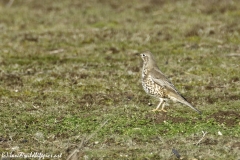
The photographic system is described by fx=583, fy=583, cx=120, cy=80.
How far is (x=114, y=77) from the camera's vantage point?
18.5 metres

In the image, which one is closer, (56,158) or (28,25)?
(56,158)

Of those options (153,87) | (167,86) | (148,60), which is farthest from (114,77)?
(167,86)

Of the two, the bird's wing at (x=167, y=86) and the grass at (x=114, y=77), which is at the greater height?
the bird's wing at (x=167, y=86)

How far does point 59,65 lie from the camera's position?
20141 mm

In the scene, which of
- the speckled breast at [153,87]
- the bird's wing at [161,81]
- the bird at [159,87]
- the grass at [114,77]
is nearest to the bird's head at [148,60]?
the bird at [159,87]

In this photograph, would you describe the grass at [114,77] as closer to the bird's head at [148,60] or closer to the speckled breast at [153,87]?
the speckled breast at [153,87]

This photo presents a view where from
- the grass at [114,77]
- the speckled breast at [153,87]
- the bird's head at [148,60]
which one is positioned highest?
the bird's head at [148,60]

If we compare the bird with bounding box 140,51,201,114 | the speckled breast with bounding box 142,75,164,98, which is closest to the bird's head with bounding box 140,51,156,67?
the bird with bounding box 140,51,201,114

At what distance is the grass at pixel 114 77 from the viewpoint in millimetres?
11961

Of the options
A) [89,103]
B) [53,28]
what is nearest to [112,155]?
[89,103]

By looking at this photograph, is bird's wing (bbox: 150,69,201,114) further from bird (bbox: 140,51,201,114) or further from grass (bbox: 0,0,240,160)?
grass (bbox: 0,0,240,160)

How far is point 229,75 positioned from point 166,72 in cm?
205

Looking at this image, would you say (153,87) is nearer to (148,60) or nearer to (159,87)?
(159,87)

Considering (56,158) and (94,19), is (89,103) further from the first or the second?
(94,19)
